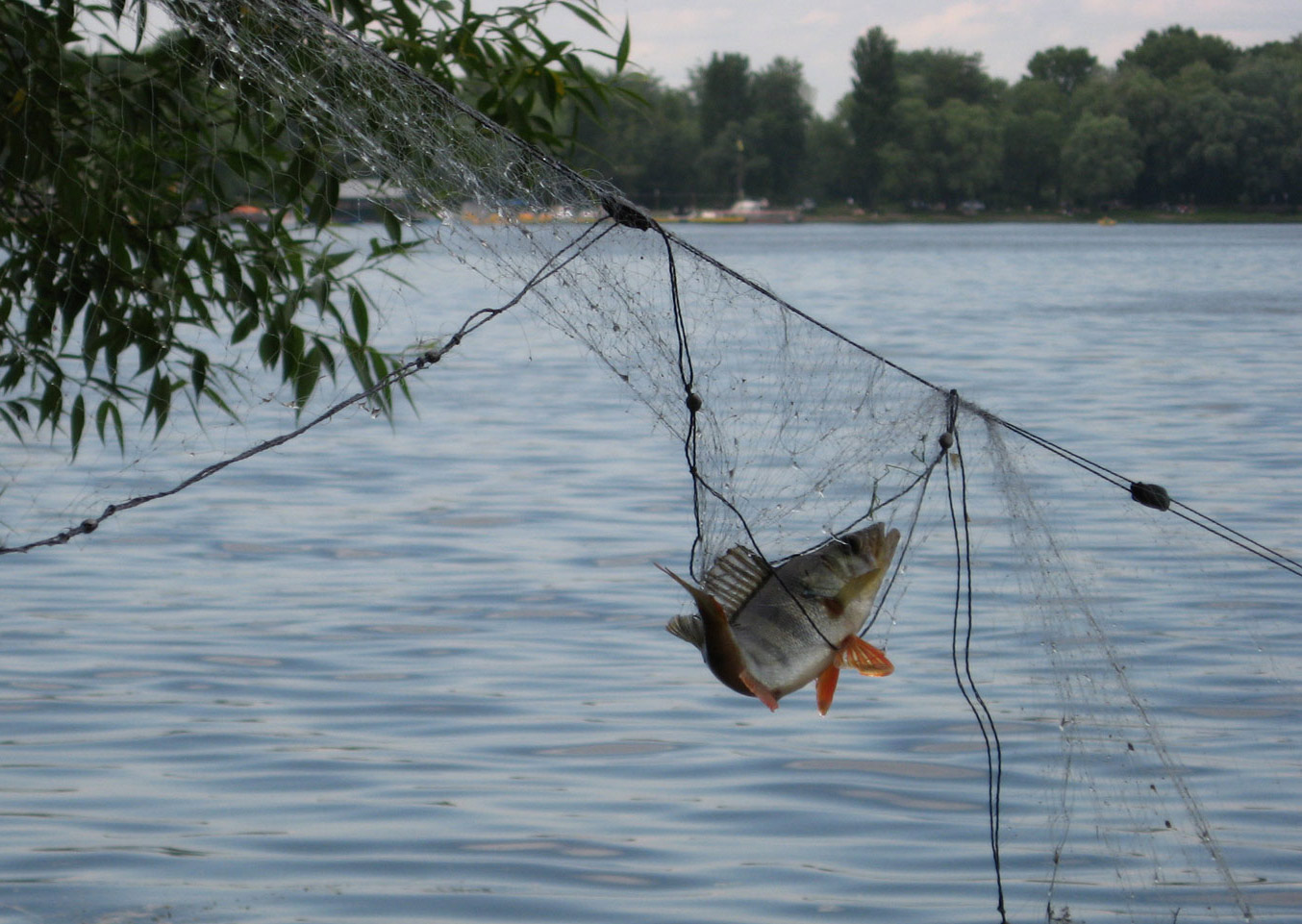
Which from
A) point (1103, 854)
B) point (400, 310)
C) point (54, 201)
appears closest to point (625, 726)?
point (1103, 854)

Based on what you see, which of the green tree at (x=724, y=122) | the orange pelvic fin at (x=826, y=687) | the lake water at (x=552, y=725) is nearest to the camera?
the orange pelvic fin at (x=826, y=687)

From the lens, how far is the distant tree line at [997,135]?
9206 cm

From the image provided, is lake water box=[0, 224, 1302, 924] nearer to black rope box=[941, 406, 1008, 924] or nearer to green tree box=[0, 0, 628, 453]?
black rope box=[941, 406, 1008, 924]

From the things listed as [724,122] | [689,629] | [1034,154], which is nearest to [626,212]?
[689,629]

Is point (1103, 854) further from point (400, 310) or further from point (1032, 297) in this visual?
point (1032, 297)

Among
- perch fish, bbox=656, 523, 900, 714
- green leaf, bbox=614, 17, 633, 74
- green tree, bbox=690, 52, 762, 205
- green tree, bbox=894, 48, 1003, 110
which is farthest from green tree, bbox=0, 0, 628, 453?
green tree, bbox=894, 48, 1003, 110

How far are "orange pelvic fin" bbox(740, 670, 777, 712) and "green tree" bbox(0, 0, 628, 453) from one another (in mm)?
2150

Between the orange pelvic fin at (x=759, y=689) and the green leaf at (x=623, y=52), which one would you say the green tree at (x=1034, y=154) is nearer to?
the green leaf at (x=623, y=52)

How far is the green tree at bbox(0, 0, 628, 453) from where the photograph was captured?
5262mm

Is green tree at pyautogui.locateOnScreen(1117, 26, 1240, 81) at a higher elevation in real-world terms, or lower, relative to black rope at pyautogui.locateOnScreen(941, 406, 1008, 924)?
higher

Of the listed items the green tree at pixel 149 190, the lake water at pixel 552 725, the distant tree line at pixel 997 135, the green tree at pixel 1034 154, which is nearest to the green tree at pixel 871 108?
the distant tree line at pixel 997 135

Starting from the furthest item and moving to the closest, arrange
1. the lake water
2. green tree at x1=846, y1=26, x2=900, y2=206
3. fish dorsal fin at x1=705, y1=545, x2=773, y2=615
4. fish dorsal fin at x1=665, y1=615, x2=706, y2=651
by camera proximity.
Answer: green tree at x1=846, y1=26, x2=900, y2=206, the lake water, fish dorsal fin at x1=705, y1=545, x2=773, y2=615, fish dorsal fin at x1=665, y1=615, x2=706, y2=651

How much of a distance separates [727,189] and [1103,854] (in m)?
96.8

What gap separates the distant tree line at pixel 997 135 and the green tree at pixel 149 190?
5701cm
